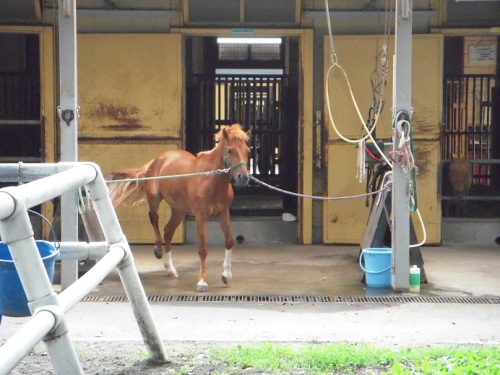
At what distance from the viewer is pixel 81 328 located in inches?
253

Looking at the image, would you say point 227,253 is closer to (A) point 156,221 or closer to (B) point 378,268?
(A) point 156,221

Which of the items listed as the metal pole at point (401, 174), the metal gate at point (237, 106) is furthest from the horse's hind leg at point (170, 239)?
the metal gate at point (237, 106)

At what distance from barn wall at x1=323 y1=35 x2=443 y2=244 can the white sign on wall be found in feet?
3.58

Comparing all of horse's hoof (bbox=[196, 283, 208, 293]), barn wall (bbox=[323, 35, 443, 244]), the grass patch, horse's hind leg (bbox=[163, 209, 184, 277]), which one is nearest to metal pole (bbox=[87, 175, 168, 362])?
the grass patch

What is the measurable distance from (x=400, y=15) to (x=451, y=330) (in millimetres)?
3053

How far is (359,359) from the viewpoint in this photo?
16.3ft

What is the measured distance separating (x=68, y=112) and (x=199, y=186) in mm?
1467

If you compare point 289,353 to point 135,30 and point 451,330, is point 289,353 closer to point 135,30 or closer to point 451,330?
point 451,330

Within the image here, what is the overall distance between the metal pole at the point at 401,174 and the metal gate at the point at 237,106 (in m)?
4.32

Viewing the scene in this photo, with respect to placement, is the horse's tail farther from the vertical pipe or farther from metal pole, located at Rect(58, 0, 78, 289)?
the vertical pipe

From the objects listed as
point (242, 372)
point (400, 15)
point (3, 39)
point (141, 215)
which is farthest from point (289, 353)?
point (3, 39)

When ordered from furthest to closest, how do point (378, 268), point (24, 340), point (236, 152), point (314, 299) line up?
point (378, 268)
point (236, 152)
point (314, 299)
point (24, 340)

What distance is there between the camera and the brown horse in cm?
802

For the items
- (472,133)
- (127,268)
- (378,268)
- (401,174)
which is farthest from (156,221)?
(472,133)
